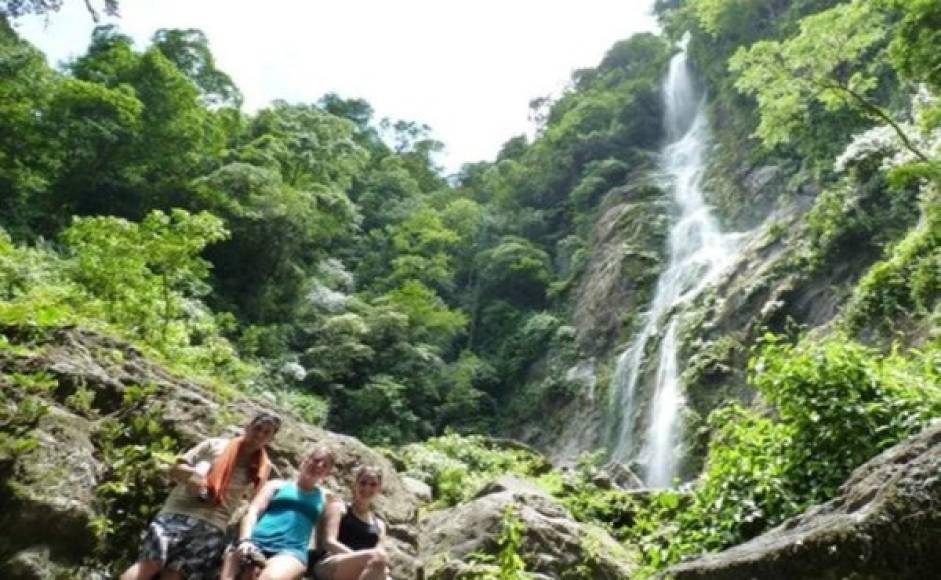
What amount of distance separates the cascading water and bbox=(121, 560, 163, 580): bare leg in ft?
44.3

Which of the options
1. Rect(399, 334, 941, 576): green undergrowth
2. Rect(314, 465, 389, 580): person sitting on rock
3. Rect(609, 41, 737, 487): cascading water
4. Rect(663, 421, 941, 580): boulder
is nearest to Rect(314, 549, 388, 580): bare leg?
Rect(314, 465, 389, 580): person sitting on rock

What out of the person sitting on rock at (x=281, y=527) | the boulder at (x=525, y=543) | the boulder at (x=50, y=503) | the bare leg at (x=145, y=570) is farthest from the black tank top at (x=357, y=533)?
the boulder at (x=50, y=503)

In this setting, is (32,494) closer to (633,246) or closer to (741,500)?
(741,500)

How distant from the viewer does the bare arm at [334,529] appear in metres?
4.54

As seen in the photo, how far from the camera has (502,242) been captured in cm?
3059

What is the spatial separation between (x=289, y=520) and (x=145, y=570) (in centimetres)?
84

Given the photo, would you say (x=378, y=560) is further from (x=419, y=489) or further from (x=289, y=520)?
(x=419, y=489)

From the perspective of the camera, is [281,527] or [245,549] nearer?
[245,549]

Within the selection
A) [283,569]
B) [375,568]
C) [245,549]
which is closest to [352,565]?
[375,568]

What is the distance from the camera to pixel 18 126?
17766mm

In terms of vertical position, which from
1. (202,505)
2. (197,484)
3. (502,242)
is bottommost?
(202,505)

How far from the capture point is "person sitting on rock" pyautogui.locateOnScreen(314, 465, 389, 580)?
4.36m

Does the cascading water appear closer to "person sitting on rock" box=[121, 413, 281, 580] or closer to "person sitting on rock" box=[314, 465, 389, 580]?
"person sitting on rock" box=[314, 465, 389, 580]

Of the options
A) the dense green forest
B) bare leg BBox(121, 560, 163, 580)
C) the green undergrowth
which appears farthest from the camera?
the dense green forest
